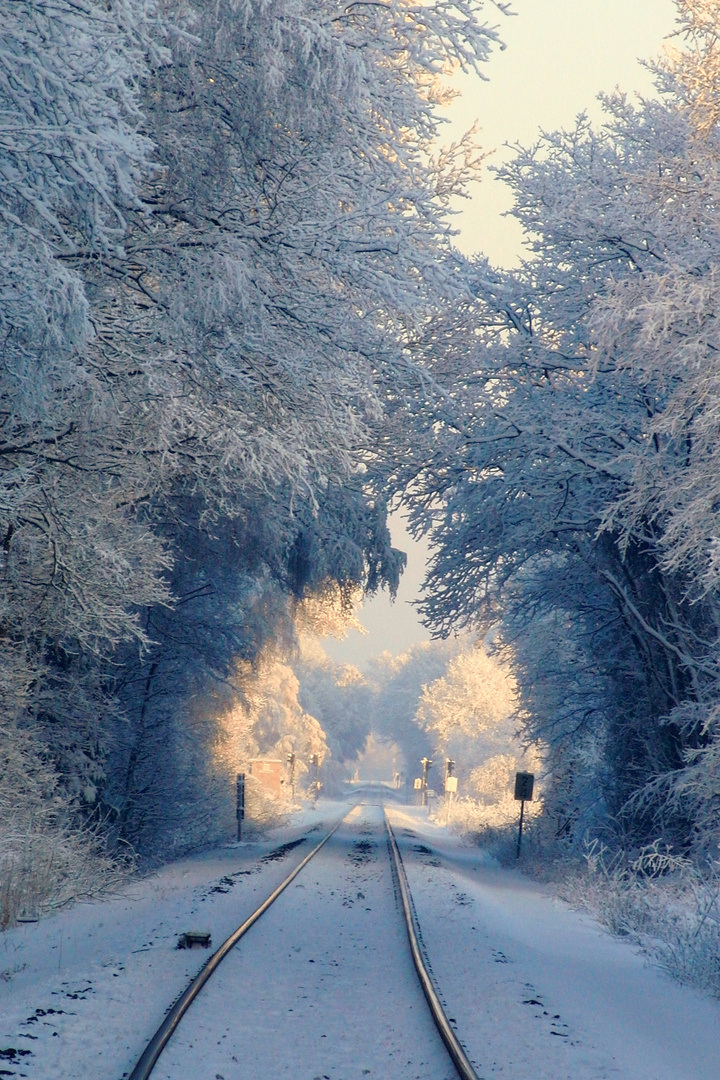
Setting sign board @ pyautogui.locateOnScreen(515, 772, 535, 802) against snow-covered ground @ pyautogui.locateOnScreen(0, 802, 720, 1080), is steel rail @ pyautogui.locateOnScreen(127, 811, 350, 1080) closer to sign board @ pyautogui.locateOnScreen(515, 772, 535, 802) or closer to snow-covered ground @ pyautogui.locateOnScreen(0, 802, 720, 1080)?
snow-covered ground @ pyautogui.locateOnScreen(0, 802, 720, 1080)

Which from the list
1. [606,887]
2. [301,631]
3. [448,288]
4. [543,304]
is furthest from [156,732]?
[448,288]

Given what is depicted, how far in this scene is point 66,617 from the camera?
12.2 m

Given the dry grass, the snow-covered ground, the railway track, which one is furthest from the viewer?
the dry grass

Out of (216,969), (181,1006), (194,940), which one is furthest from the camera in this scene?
(194,940)

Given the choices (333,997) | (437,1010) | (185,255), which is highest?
(185,255)

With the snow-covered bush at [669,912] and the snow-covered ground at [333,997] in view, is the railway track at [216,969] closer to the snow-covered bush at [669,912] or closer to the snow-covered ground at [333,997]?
the snow-covered ground at [333,997]

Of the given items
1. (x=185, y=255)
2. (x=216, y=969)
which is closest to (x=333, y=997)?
(x=216, y=969)

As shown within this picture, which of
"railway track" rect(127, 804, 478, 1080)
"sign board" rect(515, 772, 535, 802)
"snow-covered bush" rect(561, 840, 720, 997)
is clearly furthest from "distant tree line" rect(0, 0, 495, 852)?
"sign board" rect(515, 772, 535, 802)

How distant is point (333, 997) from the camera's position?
8227 mm

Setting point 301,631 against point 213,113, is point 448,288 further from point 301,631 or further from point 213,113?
point 301,631

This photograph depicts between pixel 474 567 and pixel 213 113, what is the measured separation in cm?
1167

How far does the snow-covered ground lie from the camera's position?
6418 mm

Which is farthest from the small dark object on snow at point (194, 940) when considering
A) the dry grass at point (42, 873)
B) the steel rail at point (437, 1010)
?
the dry grass at point (42, 873)

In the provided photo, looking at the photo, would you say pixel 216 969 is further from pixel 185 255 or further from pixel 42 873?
pixel 185 255
